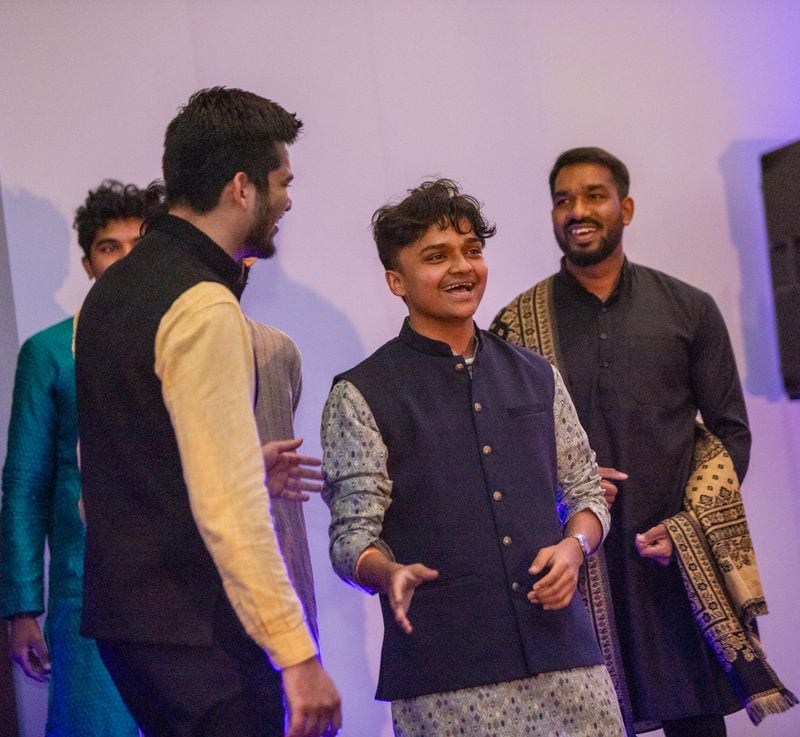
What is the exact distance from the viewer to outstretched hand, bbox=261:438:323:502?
2486 mm

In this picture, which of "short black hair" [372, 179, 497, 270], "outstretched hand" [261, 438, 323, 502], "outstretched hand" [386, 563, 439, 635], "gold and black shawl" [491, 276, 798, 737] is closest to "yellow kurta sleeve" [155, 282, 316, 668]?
"outstretched hand" [386, 563, 439, 635]

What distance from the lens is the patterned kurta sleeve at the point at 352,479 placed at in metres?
2.49

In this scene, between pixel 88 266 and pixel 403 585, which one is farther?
pixel 88 266

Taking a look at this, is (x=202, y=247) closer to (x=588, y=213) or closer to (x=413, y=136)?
(x=588, y=213)

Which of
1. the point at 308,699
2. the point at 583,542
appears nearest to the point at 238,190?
the point at 308,699

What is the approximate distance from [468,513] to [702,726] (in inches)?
50.0

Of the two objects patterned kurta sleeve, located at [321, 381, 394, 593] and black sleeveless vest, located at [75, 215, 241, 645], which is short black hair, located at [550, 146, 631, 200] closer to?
patterned kurta sleeve, located at [321, 381, 394, 593]

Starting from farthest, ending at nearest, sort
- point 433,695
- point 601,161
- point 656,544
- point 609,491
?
point 601,161 < point 656,544 < point 609,491 < point 433,695

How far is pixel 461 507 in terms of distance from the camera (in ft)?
8.34

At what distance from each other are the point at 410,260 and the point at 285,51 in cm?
137

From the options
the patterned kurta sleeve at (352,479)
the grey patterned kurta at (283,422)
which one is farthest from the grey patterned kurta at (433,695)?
the grey patterned kurta at (283,422)

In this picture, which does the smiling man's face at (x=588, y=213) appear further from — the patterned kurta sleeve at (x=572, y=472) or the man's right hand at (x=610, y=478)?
the patterned kurta sleeve at (x=572, y=472)

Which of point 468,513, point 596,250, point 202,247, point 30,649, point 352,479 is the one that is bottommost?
point 30,649

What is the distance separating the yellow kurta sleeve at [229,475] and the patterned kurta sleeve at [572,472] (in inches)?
37.4
